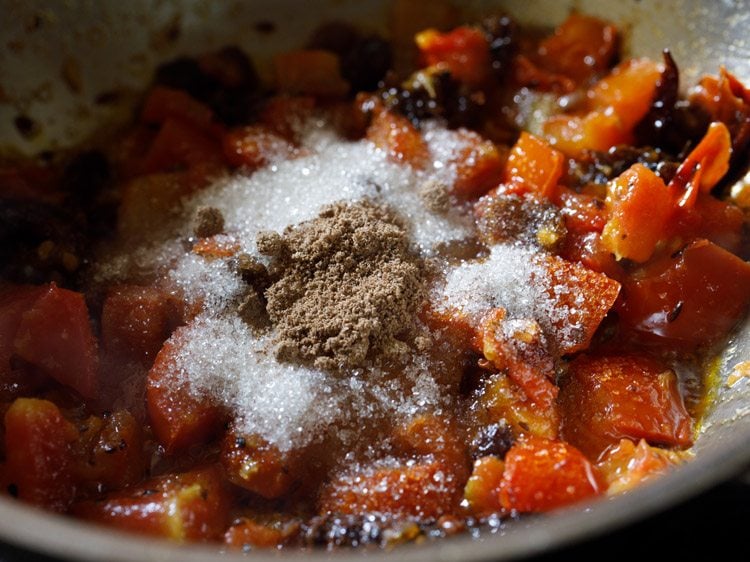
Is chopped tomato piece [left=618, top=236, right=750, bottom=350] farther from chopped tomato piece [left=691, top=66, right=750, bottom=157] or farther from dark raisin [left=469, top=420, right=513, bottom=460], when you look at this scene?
dark raisin [left=469, top=420, right=513, bottom=460]

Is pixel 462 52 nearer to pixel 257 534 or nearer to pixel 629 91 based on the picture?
pixel 629 91

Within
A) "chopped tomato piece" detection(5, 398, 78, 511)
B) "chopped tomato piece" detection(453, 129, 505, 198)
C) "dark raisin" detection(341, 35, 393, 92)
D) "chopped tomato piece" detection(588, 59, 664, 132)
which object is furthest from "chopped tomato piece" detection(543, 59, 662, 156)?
"chopped tomato piece" detection(5, 398, 78, 511)

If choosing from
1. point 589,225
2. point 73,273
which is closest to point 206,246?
point 73,273

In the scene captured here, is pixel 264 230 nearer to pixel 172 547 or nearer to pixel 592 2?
pixel 172 547

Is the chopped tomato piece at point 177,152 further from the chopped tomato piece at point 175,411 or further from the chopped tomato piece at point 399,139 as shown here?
the chopped tomato piece at point 175,411


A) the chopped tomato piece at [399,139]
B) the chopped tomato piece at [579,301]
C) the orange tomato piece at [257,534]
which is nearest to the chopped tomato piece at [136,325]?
the orange tomato piece at [257,534]

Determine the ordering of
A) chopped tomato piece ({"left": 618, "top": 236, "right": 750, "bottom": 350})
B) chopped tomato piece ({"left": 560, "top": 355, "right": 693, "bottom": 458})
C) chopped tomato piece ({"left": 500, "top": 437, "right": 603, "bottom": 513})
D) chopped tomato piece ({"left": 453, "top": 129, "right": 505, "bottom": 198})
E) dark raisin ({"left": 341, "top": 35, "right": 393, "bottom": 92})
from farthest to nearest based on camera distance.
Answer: dark raisin ({"left": 341, "top": 35, "right": 393, "bottom": 92}), chopped tomato piece ({"left": 453, "top": 129, "right": 505, "bottom": 198}), chopped tomato piece ({"left": 618, "top": 236, "right": 750, "bottom": 350}), chopped tomato piece ({"left": 560, "top": 355, "right": 693, "bottom": 458}), chopped tomato piece ({"left": 500, "top": 437, "right": 603, "bottom": 513})
